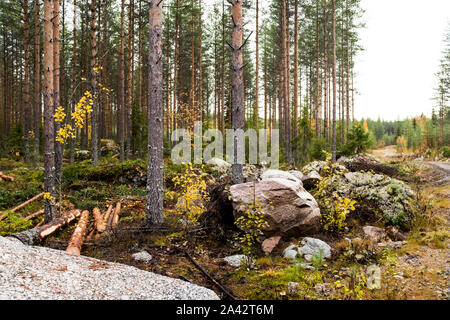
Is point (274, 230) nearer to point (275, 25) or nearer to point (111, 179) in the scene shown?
point (111, 179)

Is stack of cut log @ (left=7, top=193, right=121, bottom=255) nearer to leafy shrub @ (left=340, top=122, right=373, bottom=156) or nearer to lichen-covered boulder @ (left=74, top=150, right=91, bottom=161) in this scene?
lichen-covered boulder @ (left=74, top=150, right=91, bottom=161)

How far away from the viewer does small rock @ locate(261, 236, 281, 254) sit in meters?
5.06

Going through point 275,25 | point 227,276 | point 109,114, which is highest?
point 275,25

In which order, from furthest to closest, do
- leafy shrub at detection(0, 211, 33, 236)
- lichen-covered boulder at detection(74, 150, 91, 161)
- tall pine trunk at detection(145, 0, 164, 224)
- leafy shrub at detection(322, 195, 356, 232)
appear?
1. lichen-covered boulder at detection(74, 150, 91, 161)
2. tall pine trunk at detection(145, 0, 164, 224)
3. leafy shrub at detection(0, 211, 33, 236)
4. leafy shrub at detection(322, 195, 356, 232)

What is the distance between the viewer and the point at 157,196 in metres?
6.11

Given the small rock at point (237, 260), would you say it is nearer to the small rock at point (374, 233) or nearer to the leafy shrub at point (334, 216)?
the leafy shrub at point (334, 216)

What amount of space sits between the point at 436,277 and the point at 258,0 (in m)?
22.0

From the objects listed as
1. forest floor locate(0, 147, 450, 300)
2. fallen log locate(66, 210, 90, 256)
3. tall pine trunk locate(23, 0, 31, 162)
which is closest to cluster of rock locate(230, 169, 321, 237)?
forest floor locate(0, 147, 450, 300)

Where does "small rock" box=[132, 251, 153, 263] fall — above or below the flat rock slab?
below

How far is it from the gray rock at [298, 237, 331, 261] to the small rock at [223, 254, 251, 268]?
102 cm

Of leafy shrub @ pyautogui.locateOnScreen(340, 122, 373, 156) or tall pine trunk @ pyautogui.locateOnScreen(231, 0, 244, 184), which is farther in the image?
leafy shrub @ pyautogui.locateOnScreen(340, 122, 373, 156)

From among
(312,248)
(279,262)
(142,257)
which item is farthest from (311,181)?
(142,257)

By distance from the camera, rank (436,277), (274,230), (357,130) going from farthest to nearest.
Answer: (357,130)
(274,230)
(436,277)
